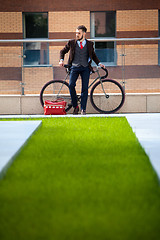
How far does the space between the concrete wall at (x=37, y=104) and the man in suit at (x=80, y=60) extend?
1227 mm

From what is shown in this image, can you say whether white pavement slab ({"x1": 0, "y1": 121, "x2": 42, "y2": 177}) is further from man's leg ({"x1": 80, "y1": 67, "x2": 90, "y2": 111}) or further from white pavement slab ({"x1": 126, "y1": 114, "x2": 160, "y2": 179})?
man's leg ({"x1": 80, "y1": 67, "x2": 90, "y2": 111})

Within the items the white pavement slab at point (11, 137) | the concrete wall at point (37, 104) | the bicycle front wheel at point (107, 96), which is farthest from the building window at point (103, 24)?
the white pavement slab at point (11, 137)

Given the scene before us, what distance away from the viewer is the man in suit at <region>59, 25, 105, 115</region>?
9477 mm

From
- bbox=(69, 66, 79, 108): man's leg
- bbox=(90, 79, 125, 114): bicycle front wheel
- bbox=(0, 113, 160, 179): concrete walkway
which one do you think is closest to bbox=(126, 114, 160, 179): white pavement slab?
bbox=(0, 113, 160, 179): concrete walkway

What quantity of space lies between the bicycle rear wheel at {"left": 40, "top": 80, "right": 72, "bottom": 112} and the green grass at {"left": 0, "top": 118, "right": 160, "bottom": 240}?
5.13m

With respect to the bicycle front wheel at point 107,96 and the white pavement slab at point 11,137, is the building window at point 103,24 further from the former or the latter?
the white pavement slab at point 11,137

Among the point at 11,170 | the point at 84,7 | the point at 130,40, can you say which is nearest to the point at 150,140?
the point at 11,170

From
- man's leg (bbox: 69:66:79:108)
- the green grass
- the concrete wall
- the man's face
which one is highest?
the man's face

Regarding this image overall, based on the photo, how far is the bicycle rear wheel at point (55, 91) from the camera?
10414 mm

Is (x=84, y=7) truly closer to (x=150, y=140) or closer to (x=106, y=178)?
(x=150, y=140)

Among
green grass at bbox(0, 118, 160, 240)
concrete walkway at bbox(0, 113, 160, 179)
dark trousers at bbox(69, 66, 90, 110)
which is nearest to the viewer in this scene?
green grass at bbox(0, 118, 160, 240)

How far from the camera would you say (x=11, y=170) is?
387cm

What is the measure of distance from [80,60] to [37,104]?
1.79 metres

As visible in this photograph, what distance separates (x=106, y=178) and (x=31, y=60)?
7414 mm
